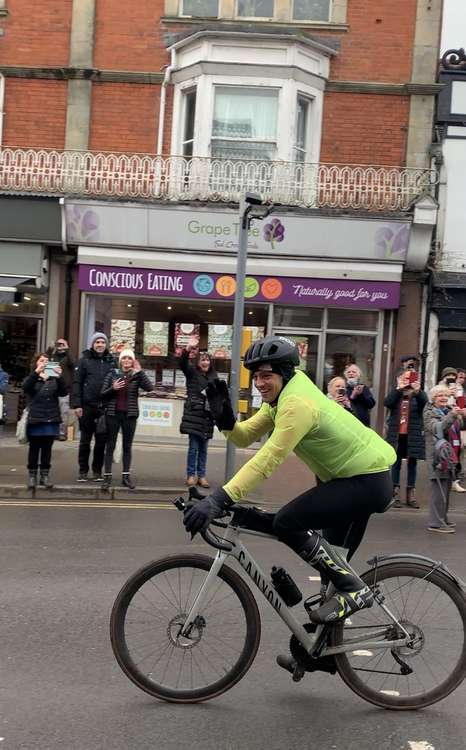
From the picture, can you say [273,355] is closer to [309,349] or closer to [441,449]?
[441,449]

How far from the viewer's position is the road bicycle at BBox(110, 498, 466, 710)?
156 inches

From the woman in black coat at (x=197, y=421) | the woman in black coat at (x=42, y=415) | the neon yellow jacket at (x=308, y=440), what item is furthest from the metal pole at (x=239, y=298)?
the neon yellow jacket at (x=308, y=440)

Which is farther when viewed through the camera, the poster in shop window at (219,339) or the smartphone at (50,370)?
the poster in shop window at (219,339)

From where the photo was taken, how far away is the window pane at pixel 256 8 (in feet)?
48.1

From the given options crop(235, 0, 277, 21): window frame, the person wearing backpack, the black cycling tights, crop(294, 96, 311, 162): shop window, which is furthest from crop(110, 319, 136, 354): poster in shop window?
the black cycling tights

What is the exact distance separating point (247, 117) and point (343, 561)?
11.8 metres

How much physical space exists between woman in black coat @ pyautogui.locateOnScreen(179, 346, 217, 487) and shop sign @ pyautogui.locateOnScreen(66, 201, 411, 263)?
4030 mm

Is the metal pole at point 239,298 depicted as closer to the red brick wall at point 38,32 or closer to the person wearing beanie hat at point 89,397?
the person wearing beanie hat at point 89,397

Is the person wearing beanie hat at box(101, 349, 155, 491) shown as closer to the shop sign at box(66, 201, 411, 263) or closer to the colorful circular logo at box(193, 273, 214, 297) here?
the colorful circular logo at box(193, 273, 214, 297)

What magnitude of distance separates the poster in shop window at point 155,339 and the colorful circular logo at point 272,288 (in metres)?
1.96

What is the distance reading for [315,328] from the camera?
14.7 metres

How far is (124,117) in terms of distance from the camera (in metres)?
14.7

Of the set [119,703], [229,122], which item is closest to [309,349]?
[229,122]

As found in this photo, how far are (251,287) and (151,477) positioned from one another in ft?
15.0
